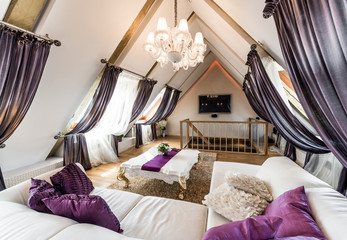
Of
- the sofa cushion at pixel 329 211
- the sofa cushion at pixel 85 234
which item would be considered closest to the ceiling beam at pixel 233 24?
the sofa cushion at pixel 329 211

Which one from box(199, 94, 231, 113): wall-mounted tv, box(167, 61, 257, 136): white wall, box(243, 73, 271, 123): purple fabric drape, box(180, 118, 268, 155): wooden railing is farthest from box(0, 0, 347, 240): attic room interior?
box(199, 94, 231, 113): wall-mounted tv

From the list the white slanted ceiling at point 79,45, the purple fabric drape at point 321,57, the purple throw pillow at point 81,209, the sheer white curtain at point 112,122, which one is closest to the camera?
the purple fabric drape at point 321,57

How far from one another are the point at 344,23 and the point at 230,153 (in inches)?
146

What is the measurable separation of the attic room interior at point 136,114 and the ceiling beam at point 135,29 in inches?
0.8

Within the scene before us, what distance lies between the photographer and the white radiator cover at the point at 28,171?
196 cm

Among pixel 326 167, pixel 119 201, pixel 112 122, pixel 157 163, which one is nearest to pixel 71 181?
pixel 119 201

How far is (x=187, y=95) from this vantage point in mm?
6527

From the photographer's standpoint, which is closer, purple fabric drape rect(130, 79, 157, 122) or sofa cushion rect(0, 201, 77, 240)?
sofa cushion rect(0, 201, 77, 240)

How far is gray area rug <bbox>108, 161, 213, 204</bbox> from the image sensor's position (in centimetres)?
212

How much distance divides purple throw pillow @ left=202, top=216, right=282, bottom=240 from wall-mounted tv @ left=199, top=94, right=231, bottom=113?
5.65 meters

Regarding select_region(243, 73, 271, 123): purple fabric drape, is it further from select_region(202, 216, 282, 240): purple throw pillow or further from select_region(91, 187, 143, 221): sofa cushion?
select_region(91, 187, 143, 221): sofa cushion

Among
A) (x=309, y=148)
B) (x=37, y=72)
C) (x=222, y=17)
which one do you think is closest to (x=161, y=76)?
(x=222, y=17)

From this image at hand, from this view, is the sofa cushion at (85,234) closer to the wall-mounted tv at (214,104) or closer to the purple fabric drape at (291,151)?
the purple fabric drape at (291,151)

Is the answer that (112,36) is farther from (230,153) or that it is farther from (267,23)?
(230,153)
